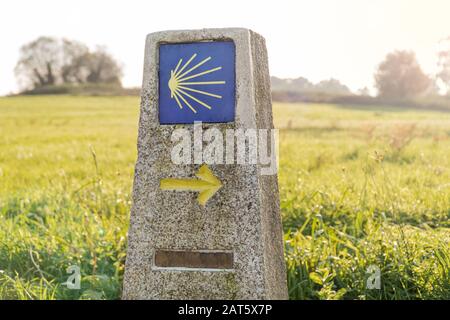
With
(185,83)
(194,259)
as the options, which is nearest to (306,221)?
(194,259)

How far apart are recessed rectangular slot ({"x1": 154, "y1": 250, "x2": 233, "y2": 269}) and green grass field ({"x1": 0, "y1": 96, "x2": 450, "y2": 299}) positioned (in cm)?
65

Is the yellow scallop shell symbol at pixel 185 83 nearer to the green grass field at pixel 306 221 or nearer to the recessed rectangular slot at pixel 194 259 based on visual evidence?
the recessed rectangular slot at pixel 194 259

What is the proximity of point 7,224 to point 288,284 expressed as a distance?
2208 millimetres

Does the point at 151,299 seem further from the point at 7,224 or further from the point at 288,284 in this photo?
the point at 7,224

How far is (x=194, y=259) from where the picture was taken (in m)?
3.04

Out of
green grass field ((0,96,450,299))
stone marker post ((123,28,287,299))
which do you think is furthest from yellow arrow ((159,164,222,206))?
green grass field ((0,96,450,299))

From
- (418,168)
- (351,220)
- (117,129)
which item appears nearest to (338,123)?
(117,129)

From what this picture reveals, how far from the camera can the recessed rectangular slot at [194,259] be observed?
3.02 metres

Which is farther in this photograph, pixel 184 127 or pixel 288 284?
pixel 288 284

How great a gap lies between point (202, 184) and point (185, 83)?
19.0 inches

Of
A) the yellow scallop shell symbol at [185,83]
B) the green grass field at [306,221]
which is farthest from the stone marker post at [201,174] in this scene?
the green grass field at [306,221]

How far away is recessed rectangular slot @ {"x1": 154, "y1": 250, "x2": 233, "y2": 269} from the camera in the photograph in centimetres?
302

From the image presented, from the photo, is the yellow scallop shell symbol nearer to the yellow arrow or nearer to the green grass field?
the yellow arrow
